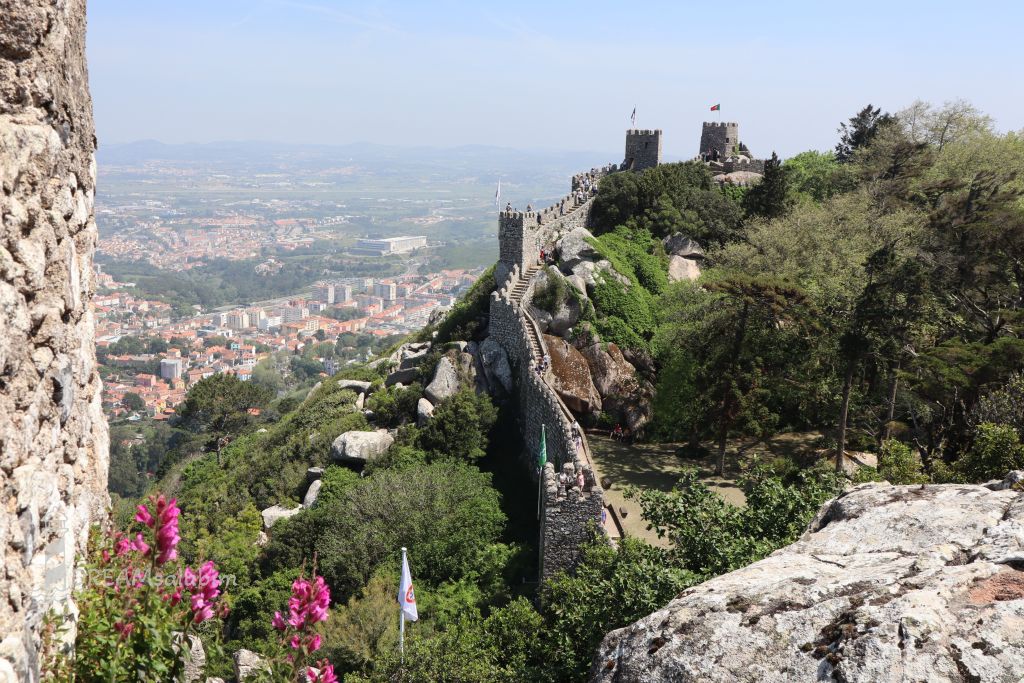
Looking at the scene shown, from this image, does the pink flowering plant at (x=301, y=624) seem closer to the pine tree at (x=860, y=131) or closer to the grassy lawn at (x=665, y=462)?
the grassy lawn at (x=665, y=462)

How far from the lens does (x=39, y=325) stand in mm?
3570

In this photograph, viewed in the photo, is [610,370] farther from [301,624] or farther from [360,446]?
[301,624]

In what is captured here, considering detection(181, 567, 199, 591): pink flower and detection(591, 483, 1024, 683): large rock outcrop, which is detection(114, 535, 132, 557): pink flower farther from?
detection(591, 483, 1024, 683): large rock outcrop

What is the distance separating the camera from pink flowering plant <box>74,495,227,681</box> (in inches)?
151

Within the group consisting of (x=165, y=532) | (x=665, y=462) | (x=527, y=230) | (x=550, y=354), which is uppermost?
(x=527, y=230)

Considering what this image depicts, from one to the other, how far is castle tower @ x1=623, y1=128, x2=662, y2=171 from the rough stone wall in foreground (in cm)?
3597

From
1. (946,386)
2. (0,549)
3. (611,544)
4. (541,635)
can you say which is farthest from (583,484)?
(0,549)

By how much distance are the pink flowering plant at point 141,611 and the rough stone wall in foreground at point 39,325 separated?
23cm

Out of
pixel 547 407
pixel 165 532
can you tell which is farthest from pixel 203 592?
pixel 547 407

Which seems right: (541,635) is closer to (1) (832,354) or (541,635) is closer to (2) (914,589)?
(2) (914,589)

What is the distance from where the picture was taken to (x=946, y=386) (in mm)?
13836

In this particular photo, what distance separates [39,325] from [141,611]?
1.54 metres

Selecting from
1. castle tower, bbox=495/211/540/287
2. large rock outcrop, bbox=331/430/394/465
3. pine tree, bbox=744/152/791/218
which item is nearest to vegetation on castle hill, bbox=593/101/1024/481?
pine tree, bbox=744/152/791/218

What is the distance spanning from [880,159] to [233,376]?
31.4m
